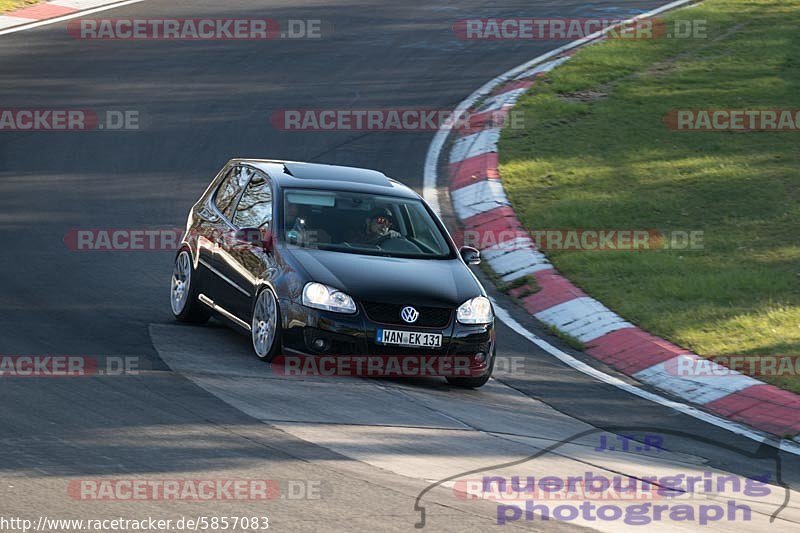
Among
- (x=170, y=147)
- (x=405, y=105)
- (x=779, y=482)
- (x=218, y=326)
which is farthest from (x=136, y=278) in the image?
(x=405, y=105)

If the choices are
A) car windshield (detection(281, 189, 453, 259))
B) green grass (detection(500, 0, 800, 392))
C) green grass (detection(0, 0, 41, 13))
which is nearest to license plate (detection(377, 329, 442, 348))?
car windshield (detection(281, 189, 453, 259))

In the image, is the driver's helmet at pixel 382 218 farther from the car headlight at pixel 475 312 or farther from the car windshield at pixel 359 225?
the car headlight at pixel 475 312

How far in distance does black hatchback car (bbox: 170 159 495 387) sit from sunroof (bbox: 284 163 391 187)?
0.01m

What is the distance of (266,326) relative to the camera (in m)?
10.3

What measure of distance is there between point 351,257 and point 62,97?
11.6 m

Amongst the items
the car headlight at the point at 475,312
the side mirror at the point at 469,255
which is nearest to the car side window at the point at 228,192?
the side mirror at the point at 469,255

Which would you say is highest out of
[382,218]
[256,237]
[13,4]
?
[13,4]

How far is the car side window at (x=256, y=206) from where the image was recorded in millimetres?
11164

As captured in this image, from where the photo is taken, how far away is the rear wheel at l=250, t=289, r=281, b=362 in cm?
1011

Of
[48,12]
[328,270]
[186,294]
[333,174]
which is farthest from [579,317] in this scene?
[48,12]

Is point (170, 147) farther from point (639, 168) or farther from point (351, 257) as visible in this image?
point (351, 257)

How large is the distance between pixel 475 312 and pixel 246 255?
6.82ft

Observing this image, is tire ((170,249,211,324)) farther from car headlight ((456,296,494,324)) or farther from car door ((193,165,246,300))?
car headlight ((456,296,494,324))

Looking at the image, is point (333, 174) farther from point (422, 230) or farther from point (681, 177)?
point (681, 177)
